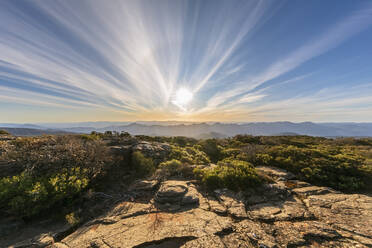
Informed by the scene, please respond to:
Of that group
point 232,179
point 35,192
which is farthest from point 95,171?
point 232,179

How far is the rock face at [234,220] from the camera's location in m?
3.65

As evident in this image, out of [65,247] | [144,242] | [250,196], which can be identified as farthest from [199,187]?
[65,247]

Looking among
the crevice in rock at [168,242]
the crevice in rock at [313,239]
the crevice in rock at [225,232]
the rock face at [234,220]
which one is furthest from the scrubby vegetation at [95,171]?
the crevice in rock at [168,242]

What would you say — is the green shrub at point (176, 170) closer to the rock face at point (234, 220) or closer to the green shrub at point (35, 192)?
the rock face at point (234, 220)

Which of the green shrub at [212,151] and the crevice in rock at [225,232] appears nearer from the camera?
the crevice in rock at [225,232]

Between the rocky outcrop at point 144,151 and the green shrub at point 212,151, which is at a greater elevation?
the rocky outcrop at point 144,151

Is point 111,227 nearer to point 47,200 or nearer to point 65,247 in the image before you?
point 65,247

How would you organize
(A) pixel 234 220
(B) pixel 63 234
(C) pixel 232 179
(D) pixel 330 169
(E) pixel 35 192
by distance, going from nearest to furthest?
(B) pixel 63 234, (A) pixel 234 220, (E) pixel 35 192, (C) pixel 232 179, (D) pixel 330 169

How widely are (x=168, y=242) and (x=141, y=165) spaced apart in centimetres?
496

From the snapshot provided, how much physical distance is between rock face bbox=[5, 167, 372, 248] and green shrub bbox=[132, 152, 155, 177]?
1.86 metres

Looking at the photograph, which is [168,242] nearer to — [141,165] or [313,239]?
[313,239]

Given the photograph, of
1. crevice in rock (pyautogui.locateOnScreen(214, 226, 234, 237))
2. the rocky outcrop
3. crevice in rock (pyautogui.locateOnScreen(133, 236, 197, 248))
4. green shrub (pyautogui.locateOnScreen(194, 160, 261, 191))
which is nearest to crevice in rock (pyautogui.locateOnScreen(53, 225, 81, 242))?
crevice in rock (pyautogui.locateOnScreen(133, 236, 197, 248))

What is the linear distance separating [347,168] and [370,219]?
4.59m

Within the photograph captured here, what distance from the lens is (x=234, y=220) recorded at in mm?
4418
